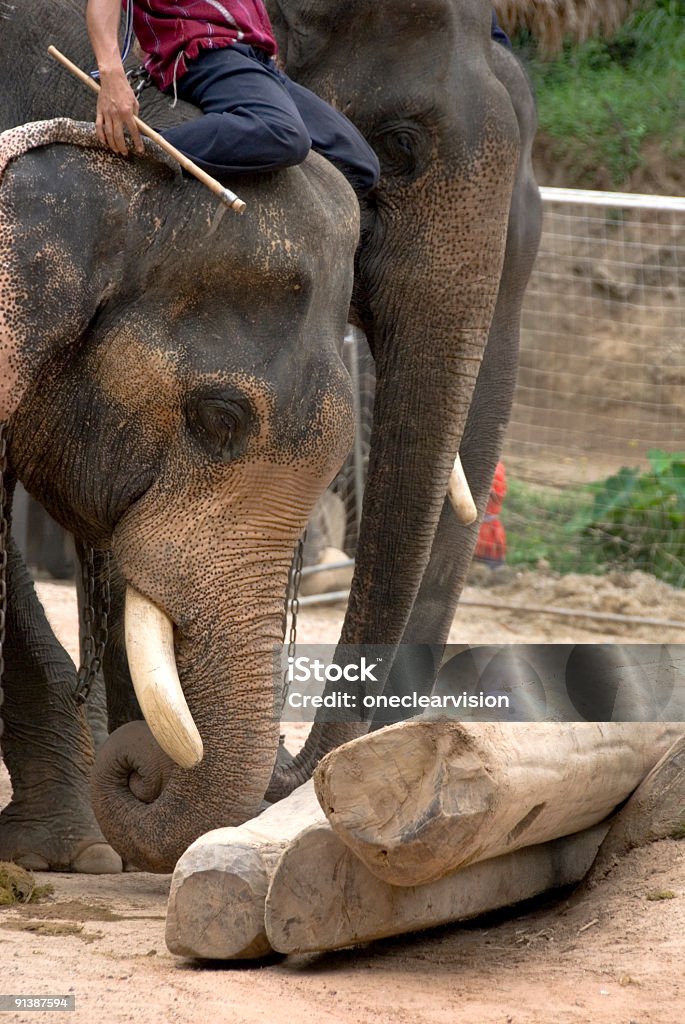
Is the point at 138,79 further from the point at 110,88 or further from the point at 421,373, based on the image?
the point at 421,373

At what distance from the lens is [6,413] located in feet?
9.87

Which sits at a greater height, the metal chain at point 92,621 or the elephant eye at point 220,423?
the elephant eye at point 220,423

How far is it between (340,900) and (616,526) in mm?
6304

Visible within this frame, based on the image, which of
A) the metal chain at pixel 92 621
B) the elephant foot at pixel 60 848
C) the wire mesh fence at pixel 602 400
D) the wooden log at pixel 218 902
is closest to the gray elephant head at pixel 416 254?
the elephant foot at pixel 60 848

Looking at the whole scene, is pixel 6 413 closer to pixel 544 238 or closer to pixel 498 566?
pixel 498 566

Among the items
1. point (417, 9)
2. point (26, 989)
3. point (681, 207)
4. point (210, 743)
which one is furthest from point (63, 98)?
point (681, 207)

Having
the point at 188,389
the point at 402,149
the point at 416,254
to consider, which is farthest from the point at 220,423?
the point at 402,149

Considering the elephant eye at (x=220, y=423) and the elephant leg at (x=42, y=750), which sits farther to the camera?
the elephant leg at (x=42, y=750)

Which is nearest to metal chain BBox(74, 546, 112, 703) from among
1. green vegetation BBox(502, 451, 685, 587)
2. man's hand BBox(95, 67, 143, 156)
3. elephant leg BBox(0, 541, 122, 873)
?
elephant leg BBox(0, 541, 122, 873)

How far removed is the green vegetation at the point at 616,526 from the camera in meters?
8.58

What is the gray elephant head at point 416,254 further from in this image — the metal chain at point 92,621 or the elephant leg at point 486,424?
the metal chain at point 92,621

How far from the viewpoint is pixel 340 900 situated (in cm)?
265

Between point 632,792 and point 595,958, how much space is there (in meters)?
0.57

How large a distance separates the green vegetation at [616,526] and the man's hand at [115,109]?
19.3 ft
